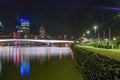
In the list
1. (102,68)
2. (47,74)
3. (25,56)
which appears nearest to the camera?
(102,68)

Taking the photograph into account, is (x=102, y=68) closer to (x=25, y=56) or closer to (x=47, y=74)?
(x=47, y=74)

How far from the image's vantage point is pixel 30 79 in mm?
27500

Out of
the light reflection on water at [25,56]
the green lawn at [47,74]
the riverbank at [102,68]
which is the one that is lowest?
the light reflection on water at [25,56]

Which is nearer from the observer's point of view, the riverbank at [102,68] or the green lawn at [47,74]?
the riverbank at [102,68]

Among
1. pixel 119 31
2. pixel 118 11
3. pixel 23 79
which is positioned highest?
pixel 118 11

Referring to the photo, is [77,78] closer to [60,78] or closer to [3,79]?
[60,78]

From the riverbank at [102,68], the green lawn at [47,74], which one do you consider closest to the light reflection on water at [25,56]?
the green lawn at [47,74]

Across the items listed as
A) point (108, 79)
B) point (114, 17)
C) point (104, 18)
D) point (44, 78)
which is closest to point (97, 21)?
point (104, 18)

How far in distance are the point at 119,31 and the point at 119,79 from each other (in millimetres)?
53865

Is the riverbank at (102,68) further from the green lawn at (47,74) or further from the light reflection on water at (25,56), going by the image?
the light reflection on water at (25,56)

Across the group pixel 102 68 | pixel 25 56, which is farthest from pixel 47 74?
pixel 25 56

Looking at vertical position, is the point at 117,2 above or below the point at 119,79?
above

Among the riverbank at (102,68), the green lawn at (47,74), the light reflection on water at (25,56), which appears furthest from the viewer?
the light reflection on water at (25,56)

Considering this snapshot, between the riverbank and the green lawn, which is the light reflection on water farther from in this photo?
the riverbank
